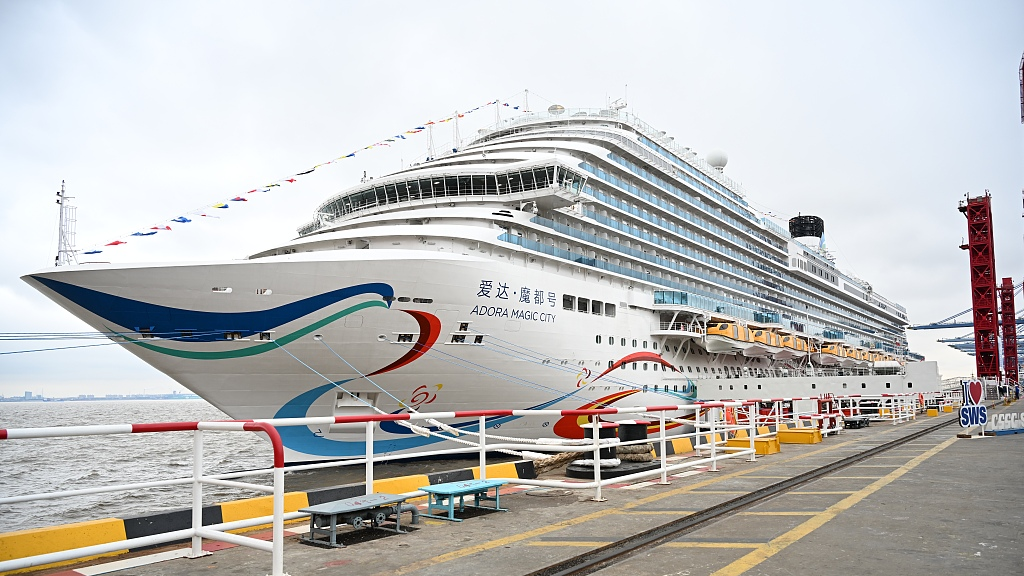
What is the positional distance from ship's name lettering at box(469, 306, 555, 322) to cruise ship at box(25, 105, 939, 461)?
2.1 inches

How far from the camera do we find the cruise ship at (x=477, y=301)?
1402cm

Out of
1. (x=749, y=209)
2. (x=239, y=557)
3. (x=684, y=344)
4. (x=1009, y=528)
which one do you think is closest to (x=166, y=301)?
(x=239, y=557)

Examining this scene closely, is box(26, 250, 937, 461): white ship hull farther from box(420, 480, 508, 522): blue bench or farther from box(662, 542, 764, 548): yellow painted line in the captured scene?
box(662, 542, 764, 548): yellow painted line

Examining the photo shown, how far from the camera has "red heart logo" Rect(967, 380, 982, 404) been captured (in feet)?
52.3

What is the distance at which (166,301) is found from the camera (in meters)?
13.5

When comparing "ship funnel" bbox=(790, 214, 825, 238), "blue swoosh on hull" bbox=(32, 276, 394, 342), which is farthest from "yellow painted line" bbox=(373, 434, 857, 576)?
"ship funnel" bbox=(790, 214, 825, 238)

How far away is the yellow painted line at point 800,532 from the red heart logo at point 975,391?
840 centimetres

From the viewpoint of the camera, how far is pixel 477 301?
16.6 m

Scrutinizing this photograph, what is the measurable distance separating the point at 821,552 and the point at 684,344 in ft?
75.2

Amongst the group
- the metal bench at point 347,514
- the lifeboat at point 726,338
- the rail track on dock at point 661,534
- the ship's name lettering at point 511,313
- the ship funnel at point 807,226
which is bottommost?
the rail track on dock at point 661,534

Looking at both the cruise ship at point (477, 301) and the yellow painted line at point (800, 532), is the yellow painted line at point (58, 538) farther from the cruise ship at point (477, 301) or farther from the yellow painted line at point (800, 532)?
the yellow painted line at point (800, 532)

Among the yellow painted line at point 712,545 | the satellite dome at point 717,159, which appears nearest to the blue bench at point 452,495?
the yellow painted line at point 712,545

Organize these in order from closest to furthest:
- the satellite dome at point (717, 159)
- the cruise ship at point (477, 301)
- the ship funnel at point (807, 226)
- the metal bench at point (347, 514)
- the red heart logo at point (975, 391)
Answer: the metal bench at point (347, 514), the cruise ship at point (477, 301), the red heart logo at point (975, 391), the satellite dome at point (717, 159), the ship funnel at point (807, 226)

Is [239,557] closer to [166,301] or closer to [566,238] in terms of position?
[166,301]
